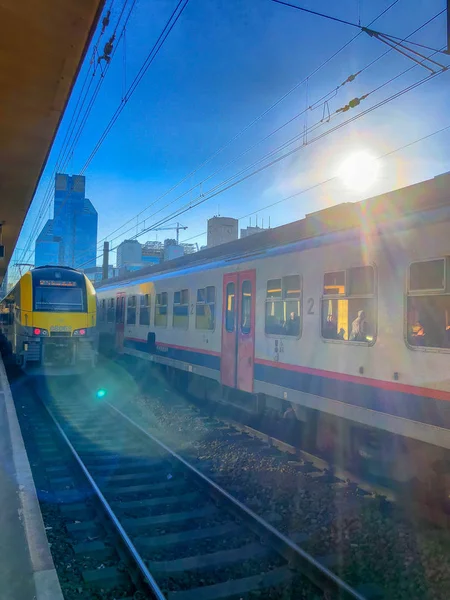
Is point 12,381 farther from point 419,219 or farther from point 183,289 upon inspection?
point 419,219

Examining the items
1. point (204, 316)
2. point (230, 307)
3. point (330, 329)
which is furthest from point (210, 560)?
point (204, 316)

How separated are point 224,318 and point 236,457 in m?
3.17

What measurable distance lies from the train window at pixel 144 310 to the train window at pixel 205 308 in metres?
3.91

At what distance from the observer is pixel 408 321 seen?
18.1 feet

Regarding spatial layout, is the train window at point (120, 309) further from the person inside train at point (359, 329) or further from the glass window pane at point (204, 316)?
the person inside train at point (359, 329)

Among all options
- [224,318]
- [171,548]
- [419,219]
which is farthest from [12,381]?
[419,219]

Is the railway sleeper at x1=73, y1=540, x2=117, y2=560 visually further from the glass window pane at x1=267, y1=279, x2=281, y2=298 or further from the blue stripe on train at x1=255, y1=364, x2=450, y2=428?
the glass window pane at x1=267, y1=279, x2=281, y2=298

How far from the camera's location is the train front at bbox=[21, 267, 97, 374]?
43.6 feet

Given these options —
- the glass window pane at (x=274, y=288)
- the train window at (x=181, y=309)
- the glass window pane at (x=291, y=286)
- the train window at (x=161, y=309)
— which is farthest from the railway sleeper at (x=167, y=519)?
the train window at (x=161, y=309)

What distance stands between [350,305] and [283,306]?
1.67 meters

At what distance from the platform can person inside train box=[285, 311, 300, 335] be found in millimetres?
A: 4001

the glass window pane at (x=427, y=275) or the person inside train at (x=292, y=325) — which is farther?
the person inside train at (x=292, y=325)

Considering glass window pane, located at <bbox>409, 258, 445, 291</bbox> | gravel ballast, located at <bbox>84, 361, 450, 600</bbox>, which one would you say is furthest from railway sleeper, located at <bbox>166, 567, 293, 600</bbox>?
glass window pane, located at <bbox>409, 258, 445, 291</bbox>

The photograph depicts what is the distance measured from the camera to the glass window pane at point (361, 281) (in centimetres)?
612
